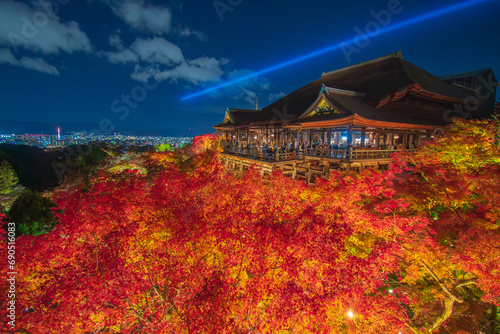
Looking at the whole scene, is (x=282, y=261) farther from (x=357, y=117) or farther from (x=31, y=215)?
(x=31, y=215)

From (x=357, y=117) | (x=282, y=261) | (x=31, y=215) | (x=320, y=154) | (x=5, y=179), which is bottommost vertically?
(x=282, y=261)

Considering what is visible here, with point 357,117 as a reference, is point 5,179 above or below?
below

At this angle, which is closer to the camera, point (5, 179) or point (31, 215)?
point (31, 215)

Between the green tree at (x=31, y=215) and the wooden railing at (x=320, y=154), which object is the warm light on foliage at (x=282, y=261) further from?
the green tree at (x=31, y=215)

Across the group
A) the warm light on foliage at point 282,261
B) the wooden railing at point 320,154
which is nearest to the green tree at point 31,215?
the warm light on foliage at point 282,261

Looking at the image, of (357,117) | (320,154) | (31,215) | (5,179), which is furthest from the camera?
(5,179)

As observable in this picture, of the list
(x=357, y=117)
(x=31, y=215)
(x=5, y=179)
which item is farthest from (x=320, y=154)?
(x=5, y=179)

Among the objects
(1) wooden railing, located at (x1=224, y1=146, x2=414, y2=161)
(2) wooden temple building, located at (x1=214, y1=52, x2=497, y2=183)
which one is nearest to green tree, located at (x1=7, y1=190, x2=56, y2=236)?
(2) wooden temple building, located at (x1=214, y1=52, x2=497, y2=183)

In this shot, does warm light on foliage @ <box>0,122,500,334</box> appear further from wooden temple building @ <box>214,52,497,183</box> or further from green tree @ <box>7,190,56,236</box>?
green tree @ <box>7,190,56,236</box>
